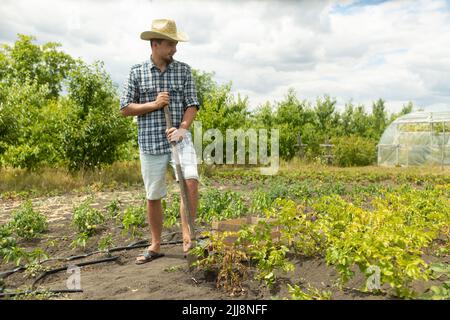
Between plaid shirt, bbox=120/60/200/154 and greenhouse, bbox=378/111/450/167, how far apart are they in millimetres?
16395

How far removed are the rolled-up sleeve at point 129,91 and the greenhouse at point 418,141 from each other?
1662 cm

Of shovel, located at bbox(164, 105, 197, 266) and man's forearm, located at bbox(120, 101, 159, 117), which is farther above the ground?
man's forearm, located at bbox(120, 101, 159, 117)

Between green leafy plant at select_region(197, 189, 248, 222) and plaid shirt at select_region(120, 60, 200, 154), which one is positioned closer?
plaid shirt at select_region(120, 60, 200, 154)

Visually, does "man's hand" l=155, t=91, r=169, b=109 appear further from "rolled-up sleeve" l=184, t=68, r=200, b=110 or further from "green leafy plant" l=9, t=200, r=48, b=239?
"green leafy plant" l=9, t=200, r=48, b=239

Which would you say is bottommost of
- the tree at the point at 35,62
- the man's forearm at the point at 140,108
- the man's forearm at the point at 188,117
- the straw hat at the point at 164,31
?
the man's forearm at the point at 188,117

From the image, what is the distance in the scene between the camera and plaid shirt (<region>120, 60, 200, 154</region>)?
403 centimetres

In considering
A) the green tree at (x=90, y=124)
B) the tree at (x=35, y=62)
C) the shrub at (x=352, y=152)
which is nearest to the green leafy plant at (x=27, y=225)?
the green tree at (x=90, y=124)

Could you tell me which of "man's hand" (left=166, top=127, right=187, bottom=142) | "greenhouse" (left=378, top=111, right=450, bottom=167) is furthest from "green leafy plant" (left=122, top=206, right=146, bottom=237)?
"greenhouse" (left=378, top=111, right=450, bottom=167)

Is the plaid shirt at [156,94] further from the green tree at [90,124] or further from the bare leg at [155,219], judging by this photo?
the green tree at [90,124]

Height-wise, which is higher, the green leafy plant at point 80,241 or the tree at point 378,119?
the tree at point 378,119

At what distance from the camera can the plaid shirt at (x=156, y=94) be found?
403 cm

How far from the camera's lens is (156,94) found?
408 centimetres

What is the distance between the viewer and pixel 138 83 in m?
4.09
